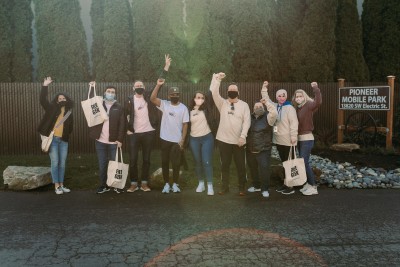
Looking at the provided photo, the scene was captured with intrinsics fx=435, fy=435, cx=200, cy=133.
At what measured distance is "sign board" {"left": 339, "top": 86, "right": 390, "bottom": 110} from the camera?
1219 centimetres

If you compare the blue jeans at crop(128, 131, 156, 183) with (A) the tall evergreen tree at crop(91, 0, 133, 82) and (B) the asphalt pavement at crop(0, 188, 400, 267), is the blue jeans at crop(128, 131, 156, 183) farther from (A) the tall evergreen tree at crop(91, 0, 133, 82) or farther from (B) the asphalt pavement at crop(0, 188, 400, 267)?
(A) the tall evergreen tree at crop(91, 0, 133, 82)

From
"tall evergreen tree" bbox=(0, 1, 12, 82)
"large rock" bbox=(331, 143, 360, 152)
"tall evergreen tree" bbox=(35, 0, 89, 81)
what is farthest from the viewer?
"tall evergreen tree" bbox=(35, 0, 89, 81)

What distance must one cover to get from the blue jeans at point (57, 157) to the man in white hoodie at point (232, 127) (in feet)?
9.05

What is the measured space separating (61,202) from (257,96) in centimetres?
858

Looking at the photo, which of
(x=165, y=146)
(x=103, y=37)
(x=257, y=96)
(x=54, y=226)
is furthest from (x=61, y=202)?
(x=103, y=37)

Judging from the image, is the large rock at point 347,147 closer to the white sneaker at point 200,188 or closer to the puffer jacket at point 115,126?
the white sneaker at point 200,188

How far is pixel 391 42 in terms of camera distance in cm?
1934

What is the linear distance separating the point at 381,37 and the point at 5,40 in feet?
52.8

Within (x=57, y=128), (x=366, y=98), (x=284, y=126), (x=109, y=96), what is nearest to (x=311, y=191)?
(x=284, y=126)

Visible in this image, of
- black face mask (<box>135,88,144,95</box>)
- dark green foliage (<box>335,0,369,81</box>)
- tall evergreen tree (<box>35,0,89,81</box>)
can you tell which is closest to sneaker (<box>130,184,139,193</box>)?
black face mask (<box>135,88,144,95</box>)

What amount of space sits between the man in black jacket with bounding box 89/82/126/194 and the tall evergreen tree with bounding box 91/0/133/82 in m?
9.60

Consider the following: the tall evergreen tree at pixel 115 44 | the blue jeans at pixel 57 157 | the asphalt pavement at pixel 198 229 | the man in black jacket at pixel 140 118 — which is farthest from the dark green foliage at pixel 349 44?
the blue jeans at pixel 57 157

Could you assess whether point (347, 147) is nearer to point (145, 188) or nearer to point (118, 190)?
point (145, 188)

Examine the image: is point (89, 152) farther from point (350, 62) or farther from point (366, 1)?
point (366, 1)
